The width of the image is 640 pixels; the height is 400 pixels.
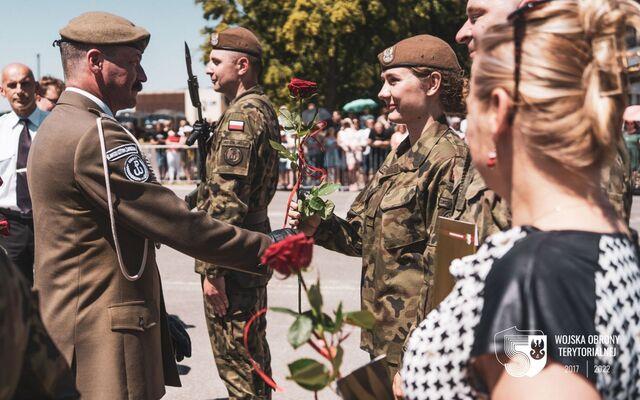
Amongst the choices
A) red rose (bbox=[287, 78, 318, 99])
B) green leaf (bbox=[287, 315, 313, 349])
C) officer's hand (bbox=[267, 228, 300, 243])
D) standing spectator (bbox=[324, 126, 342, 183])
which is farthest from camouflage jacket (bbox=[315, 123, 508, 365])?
standing spectator (bbox=[324, 126, 342, 183])

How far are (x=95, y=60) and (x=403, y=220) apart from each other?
138cm

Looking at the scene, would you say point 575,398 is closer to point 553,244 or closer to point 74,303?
point 553,244

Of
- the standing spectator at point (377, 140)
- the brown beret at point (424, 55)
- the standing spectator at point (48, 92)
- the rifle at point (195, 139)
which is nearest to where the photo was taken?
the brown beret at point (424, 55)

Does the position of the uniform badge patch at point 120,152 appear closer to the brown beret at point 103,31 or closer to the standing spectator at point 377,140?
the brown beret at point 103,31

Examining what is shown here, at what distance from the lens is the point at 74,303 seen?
2.85 metres

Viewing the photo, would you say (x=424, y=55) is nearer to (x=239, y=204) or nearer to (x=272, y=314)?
(x=239, y=204)

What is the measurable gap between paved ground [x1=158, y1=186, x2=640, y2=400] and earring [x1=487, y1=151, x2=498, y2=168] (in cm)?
49

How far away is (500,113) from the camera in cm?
154

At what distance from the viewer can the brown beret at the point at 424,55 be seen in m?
3.46

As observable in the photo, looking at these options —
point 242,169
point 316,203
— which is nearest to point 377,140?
point 242,169

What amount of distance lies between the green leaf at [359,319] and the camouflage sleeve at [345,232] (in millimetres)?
1583

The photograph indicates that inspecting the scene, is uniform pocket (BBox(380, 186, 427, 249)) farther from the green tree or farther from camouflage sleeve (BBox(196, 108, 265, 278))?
the green tree

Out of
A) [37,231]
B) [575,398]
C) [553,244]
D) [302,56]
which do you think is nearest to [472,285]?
[553,244]

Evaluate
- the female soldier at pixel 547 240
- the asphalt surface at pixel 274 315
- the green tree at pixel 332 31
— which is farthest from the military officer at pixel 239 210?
the green tree at pixel 332 31
